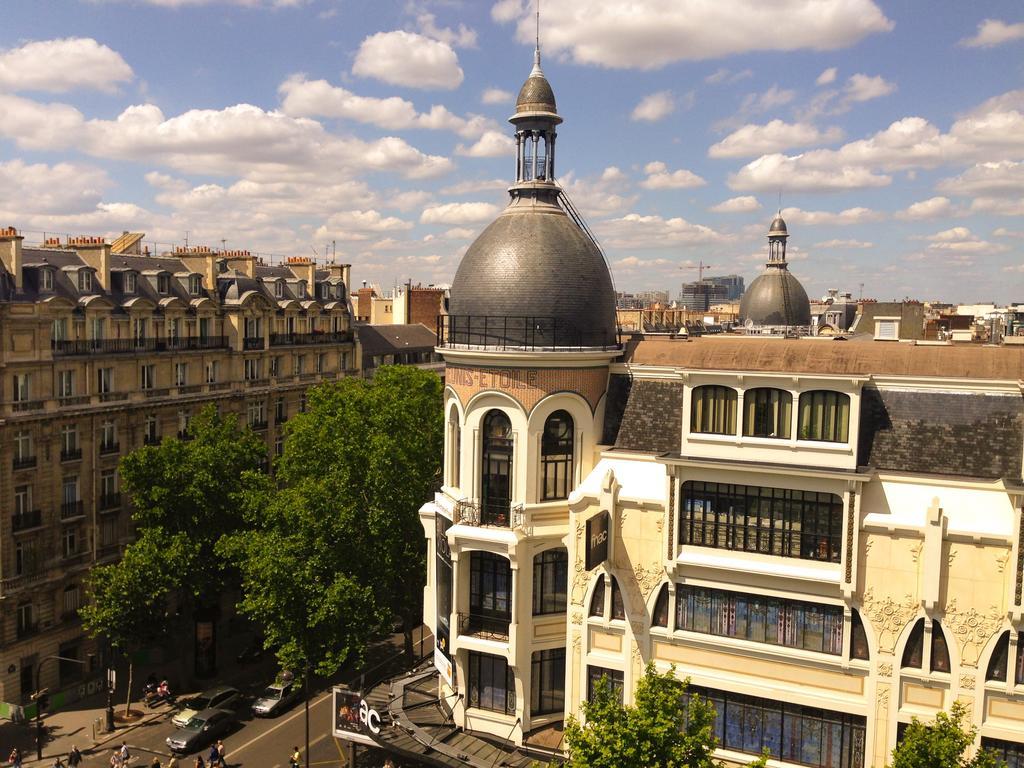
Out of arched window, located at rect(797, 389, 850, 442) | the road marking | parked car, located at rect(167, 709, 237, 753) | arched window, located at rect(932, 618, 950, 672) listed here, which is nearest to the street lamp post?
parked car, located at rect(167, 709, 237, 753)

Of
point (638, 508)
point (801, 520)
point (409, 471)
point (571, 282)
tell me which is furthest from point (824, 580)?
point (409, 471)

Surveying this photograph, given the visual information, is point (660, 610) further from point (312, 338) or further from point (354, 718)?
point (312, 338)

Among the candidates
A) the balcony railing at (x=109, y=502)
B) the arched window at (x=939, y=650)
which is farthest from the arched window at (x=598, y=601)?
the balcony railing at (x=109, y=502)

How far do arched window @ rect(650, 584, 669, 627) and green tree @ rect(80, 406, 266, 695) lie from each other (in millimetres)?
27828

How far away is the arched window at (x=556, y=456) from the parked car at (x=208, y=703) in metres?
25.0

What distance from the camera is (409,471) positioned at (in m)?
49.3

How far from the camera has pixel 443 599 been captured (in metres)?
40.0

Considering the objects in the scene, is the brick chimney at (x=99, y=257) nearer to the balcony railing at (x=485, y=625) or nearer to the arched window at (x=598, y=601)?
the balcony railing at (x=485, y=625)

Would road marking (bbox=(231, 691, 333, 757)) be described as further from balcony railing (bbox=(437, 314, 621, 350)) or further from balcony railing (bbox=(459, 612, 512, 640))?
balcony railing (bbox=(437, 314, 621, 350))

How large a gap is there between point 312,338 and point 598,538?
148 ft

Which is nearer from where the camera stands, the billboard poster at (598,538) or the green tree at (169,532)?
the billboard poster at (598,538)

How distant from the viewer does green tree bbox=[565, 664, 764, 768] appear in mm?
26344

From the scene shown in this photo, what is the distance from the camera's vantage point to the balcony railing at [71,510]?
172ft

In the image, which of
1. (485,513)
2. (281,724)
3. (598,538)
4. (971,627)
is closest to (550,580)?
(485,513)
